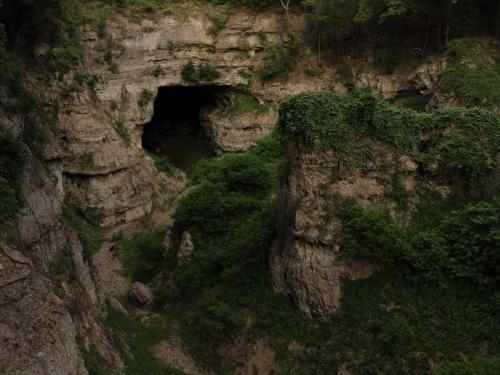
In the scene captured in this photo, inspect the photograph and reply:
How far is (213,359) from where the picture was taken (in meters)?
15.3

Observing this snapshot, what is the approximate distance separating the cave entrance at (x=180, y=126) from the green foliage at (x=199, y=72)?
6.66 feet

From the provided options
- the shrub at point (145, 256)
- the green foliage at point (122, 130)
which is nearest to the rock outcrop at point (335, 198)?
the shrub at point (145, 256)

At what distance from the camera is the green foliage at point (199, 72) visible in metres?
32.3

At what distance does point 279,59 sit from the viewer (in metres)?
33.5

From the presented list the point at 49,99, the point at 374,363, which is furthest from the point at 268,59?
the point at 374,363

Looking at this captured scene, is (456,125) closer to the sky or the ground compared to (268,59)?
closer to the ground

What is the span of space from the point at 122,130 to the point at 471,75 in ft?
74.4

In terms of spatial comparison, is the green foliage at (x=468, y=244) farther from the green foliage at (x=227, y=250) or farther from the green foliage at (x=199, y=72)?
the green foliage at (x=199, y=72)

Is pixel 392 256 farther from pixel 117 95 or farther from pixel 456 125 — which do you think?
pixel 117 95

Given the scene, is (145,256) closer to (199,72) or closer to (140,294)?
→ (140,294)

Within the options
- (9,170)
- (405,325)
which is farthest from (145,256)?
(405,325)

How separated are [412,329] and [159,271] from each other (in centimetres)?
1241

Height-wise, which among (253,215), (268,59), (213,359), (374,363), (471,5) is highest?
(471,5)

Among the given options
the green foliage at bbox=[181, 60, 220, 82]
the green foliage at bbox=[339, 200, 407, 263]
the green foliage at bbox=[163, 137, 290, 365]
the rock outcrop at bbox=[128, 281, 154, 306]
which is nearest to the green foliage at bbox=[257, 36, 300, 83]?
the green foliage at bbox=[181, 60, 220, 82]
